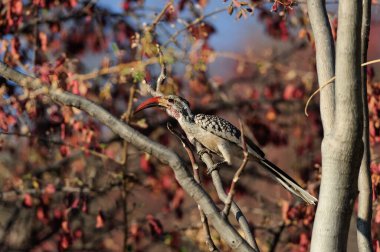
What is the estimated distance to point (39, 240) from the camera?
23.0 feet

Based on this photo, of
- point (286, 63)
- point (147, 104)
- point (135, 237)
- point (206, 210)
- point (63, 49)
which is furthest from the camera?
point (286, 63)

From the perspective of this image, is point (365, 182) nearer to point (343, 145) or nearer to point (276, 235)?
point (343, 145)

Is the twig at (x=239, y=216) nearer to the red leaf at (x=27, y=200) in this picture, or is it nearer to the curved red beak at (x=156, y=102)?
the curved red beak at (x=156, y=102)

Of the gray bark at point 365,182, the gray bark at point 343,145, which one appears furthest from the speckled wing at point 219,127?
the gray bark at point 343,145

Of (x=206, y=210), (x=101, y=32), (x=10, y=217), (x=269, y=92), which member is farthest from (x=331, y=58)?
(x=10, y=217)

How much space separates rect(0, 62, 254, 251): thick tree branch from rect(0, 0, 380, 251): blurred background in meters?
1.35

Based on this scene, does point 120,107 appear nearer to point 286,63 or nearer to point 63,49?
point 63,49

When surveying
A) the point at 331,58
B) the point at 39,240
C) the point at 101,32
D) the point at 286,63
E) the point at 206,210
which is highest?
the point at 286,63

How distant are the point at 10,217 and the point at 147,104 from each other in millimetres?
3866

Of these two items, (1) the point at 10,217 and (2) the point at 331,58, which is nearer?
(2) the point at 331,58

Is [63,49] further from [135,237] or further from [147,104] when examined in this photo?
[147,104]

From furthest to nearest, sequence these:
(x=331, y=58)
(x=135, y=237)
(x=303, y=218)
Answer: (x=135, y=237) → (x=303, y=218) → (x=331, y=58)

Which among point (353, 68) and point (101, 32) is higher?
point (101, 32)

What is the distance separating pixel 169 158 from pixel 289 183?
1114 mm
